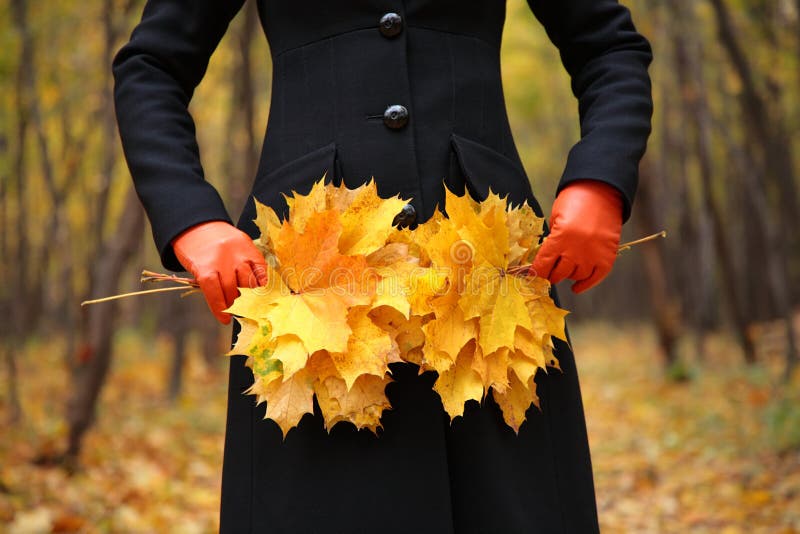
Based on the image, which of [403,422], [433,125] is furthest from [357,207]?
[403,422]

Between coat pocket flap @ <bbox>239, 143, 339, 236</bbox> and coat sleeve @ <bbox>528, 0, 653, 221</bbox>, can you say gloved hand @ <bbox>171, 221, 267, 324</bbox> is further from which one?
coat sleeve @ <bbox>528, 0, 653, 221</bbox>

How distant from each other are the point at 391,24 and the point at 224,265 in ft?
1.71

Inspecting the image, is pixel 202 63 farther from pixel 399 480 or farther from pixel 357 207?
pixel 399 480

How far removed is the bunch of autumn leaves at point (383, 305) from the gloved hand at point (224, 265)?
1.3 inches

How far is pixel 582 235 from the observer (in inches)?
45.7

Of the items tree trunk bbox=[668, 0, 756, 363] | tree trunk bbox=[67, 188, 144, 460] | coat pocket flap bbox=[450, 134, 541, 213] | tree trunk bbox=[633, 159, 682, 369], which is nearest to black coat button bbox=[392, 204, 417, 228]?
coat pocket flap bbox=[450, 134, 541, 213]

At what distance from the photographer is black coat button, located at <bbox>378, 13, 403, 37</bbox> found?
4.29ft

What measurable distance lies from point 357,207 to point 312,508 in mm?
493

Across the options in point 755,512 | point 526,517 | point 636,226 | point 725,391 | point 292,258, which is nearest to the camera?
point 292,258

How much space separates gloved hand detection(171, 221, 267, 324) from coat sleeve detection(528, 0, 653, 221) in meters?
0.52

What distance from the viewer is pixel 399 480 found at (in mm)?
1213

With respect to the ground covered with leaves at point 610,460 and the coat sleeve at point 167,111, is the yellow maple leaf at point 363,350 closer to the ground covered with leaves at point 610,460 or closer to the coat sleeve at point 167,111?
the coat sleeve at point 167,111

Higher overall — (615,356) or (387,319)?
(615,356)

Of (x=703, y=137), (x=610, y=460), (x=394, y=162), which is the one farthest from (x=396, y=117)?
(x=703, y=137)
